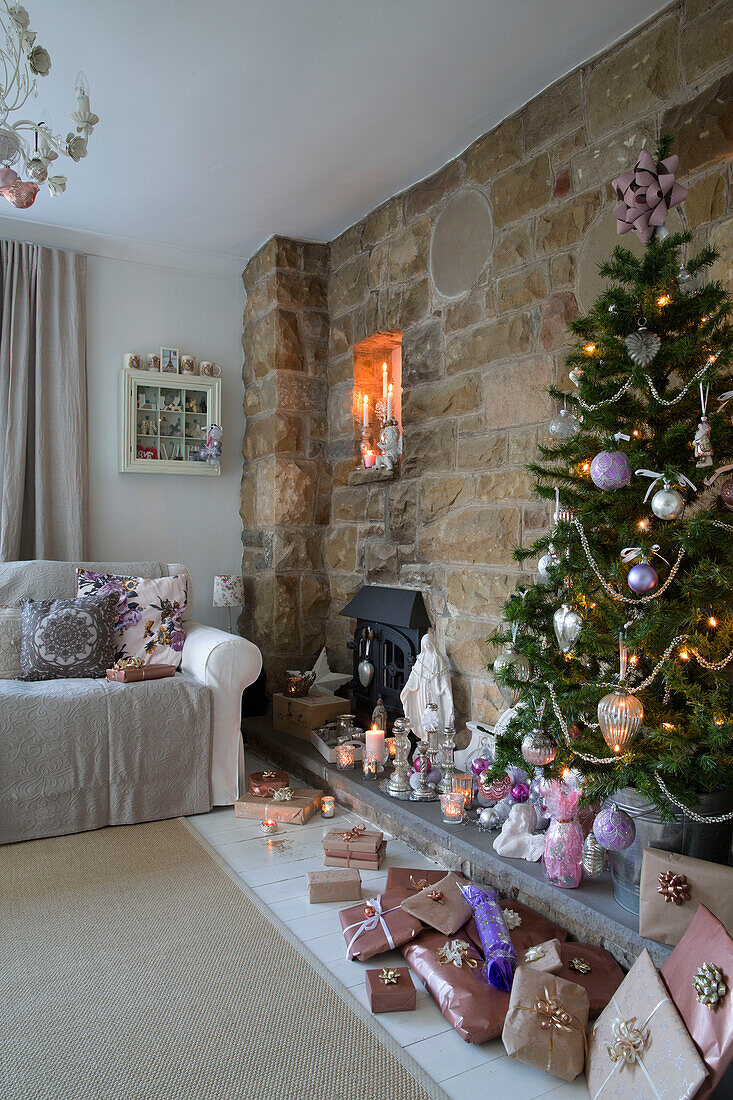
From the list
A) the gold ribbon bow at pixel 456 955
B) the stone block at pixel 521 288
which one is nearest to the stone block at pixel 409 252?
the stone block at pixel 521 288

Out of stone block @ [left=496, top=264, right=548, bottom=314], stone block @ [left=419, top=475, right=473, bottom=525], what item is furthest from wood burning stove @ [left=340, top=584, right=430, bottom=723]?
stone block @ [left=496, top=264, right=548, bottom=314]

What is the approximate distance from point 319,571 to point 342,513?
368 millimetres

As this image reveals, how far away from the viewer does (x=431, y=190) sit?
3.31m

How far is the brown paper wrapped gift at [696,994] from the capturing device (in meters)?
1.22

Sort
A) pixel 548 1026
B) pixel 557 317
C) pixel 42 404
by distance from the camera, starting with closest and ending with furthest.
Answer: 1. pixel 548 1026
2. pixel 557 317
3. pixel 42 404

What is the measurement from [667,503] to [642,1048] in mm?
1028

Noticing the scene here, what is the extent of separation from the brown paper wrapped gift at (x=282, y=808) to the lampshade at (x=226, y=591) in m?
1.24

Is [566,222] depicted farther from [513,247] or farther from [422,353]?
[422,353]

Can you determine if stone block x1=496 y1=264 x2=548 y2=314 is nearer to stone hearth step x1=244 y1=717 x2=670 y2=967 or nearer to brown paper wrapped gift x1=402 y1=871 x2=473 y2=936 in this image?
stone hearth step x1=244 y1=717 x2=670 y2=967

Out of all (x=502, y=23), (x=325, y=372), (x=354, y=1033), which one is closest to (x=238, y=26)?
(x=502, y=23)

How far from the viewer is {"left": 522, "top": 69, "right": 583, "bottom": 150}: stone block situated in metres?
2.57

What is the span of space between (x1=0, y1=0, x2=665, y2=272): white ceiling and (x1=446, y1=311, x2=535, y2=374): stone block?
78cm

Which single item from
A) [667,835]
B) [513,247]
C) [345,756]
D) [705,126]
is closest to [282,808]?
[345,756]

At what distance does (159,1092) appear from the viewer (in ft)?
4.82
